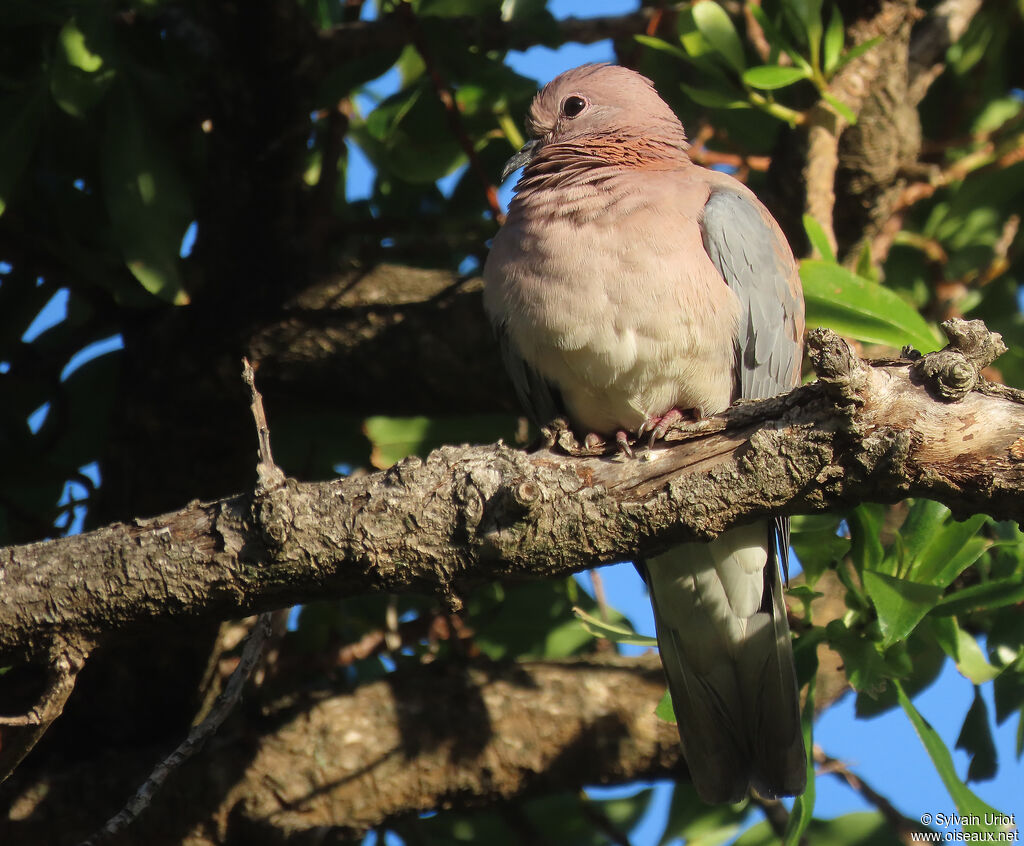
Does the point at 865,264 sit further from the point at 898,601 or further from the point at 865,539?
the point at 898,601

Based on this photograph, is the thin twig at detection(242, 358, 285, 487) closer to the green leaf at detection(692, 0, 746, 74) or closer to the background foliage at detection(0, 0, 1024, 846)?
the background foliage at detection(0, 0, 1024, 846)

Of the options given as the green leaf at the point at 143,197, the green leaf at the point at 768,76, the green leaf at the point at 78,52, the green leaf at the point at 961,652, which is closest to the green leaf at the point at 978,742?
the green leaf at the point at 961,652

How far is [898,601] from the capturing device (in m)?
2.47

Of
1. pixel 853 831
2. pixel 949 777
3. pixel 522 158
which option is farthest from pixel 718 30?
pixel 853 831

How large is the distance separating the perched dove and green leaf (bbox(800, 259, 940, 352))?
15 cm

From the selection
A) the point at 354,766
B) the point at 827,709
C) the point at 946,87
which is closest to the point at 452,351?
the point at 354,766

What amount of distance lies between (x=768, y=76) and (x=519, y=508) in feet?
5.47

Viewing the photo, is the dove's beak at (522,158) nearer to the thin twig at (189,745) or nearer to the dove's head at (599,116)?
the dove's head at (599,116)

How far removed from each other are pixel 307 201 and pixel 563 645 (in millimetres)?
1732

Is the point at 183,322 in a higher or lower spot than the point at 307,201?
lower

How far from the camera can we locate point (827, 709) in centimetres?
362

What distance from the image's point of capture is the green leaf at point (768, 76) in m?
3.07

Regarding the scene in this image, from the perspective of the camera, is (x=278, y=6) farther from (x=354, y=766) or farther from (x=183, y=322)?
(x=354, y=766)

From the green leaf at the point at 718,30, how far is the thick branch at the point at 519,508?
1.53 metres
